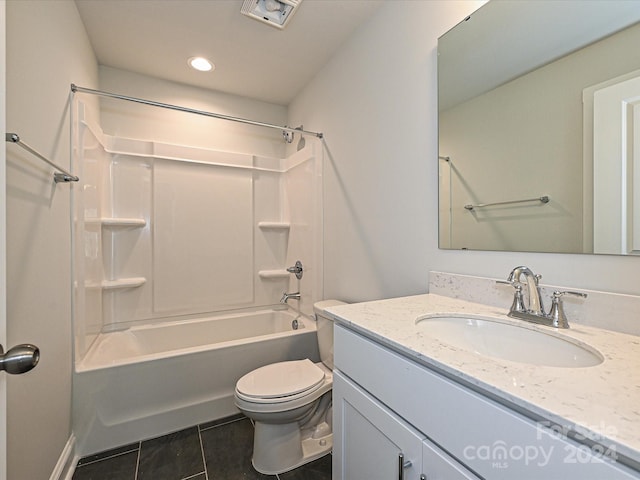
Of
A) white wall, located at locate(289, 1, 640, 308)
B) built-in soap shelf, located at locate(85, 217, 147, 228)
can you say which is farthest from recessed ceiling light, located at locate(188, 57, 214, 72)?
built-in soap shelf, located at locate(85, 217, 147, 228)

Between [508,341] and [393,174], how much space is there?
37.6 inches

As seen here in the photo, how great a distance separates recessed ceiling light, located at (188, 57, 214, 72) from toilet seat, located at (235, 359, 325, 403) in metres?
2.18

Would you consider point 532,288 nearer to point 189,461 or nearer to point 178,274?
point 189,461

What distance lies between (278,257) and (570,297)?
223cm

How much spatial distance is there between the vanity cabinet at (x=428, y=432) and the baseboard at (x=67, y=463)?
1.24 metres

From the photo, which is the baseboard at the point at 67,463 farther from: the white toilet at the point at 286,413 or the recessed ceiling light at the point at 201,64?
the recessed ceiling light at the point at 201,64

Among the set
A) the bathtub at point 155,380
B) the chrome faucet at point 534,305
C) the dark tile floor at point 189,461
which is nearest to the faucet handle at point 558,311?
the chrome faucet at point 534,305

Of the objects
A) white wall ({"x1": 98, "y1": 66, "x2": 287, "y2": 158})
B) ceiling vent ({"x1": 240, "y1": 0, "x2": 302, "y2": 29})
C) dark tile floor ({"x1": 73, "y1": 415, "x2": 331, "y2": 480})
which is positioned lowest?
dark tile floor ({"x1": 73, "y1": 415, "x2": 331, "y2": 480})

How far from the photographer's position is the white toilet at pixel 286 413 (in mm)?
1315

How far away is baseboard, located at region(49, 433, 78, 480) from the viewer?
1244 mm

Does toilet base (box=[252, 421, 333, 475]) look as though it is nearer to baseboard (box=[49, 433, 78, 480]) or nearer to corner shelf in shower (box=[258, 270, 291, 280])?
baseboard (box=[49, 433, 78, 480])

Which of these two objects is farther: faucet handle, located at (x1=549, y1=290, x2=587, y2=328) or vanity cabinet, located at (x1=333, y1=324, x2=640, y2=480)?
faucet handle, located at (x1=549, y1=290, x2=587, y2=328)

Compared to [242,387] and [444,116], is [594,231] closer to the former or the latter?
[444,116]

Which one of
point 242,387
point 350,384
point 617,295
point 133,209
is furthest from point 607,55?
point 133,209
